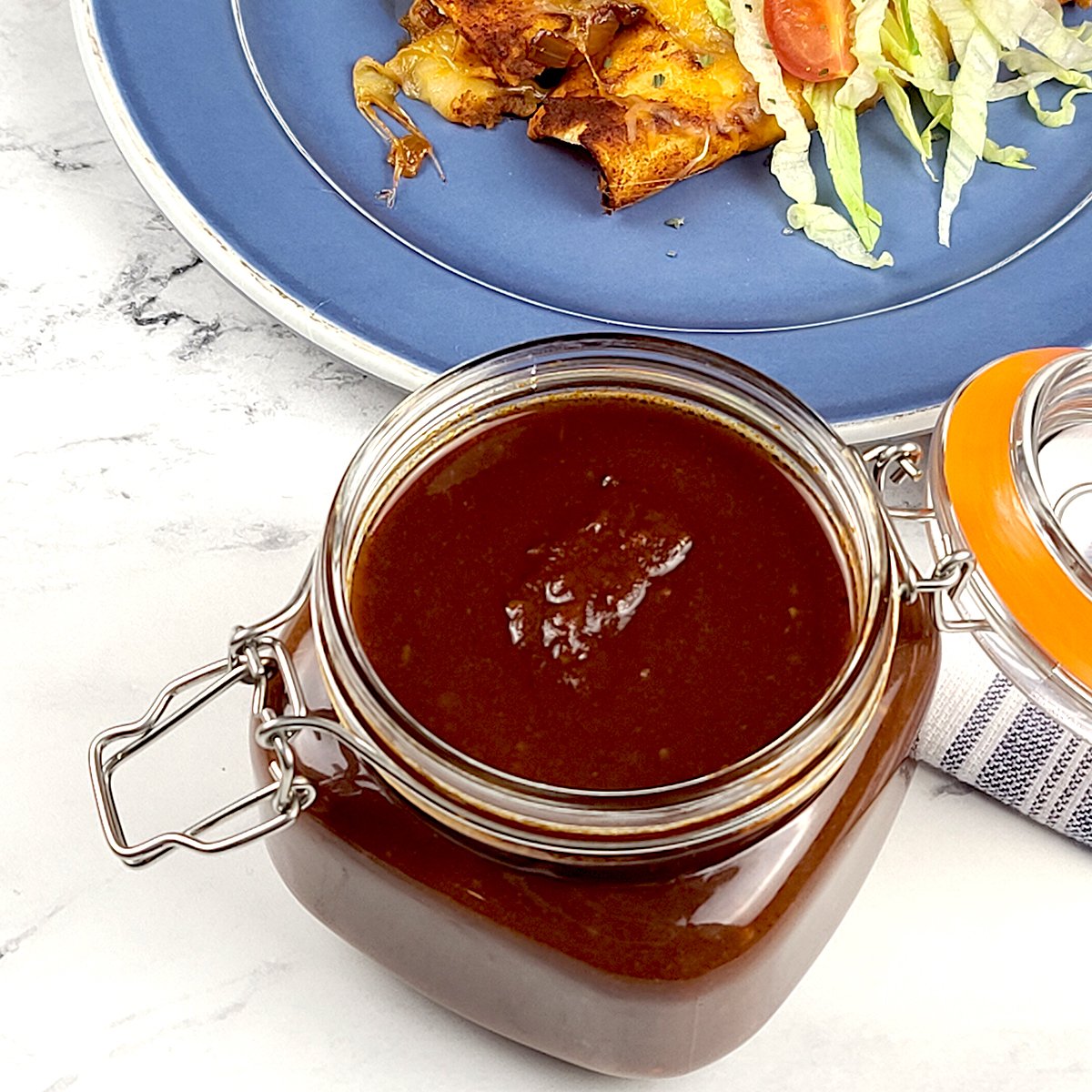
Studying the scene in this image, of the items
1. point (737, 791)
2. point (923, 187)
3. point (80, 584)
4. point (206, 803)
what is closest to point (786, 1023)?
point (737, 791)

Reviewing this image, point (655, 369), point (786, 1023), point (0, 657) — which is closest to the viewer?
point (655, 369)

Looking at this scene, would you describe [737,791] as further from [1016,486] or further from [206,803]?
[206,803]

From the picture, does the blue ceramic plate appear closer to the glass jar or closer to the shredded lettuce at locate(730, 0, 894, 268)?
the shredded lettuce at locate(730, 0, 894, 268)

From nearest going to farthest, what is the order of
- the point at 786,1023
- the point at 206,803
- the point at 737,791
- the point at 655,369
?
1. the point at 737,791
2. the point at 655,369
3. the point at 786,1023
4. the point at 206,803

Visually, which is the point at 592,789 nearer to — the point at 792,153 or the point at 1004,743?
the point at 1004,743

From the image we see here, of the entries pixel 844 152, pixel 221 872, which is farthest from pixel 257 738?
pixel 844 152

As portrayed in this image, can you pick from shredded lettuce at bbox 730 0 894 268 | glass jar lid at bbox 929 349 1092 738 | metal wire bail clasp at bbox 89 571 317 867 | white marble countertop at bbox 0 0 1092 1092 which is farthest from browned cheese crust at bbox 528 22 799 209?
metal wire bail clasp at bbox 89 571 317 867
